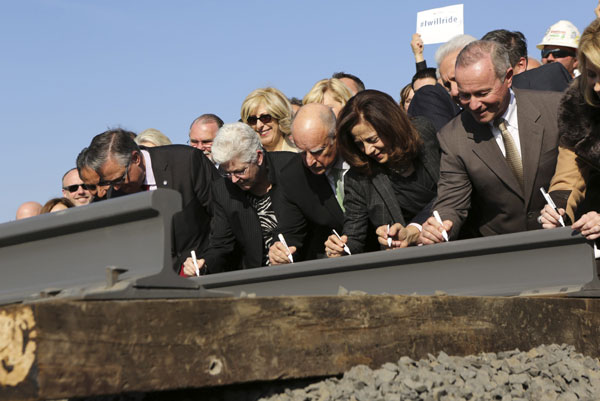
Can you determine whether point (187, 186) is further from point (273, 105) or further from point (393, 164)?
point (393, 164)

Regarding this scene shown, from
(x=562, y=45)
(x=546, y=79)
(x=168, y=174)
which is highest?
(x=562, y=45)

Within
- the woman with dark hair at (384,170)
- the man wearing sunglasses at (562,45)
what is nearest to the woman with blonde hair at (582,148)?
the woman with dark hair at (384,170)

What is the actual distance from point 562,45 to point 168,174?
3.40m

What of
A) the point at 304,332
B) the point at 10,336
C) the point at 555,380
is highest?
the point at 10,336

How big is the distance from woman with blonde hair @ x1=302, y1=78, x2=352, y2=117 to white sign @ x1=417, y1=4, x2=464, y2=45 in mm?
1714

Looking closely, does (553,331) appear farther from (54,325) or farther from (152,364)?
(54,325)

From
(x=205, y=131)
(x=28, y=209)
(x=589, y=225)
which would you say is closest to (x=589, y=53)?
(x=589, y=225)

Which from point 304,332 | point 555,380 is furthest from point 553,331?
point 304,332

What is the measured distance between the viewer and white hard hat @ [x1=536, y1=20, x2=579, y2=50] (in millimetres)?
6922

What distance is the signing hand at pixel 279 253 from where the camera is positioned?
6.05m

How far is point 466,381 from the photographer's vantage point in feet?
9.14

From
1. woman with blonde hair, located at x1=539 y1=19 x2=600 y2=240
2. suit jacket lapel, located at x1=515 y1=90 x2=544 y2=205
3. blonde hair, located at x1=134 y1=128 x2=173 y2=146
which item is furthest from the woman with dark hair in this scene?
blonde hair, located at x1=134 y1=128 x2=173 y2=146

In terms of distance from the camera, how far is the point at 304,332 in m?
2.71

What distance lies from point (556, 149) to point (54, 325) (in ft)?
12.4
